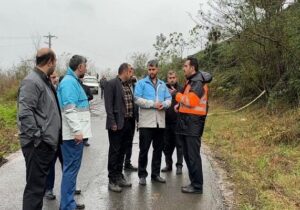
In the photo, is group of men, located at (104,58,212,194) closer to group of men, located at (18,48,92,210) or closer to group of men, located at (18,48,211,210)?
group of men, located at (18,48,211,210)

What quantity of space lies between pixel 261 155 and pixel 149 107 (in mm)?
3441

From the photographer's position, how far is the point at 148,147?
305 inches

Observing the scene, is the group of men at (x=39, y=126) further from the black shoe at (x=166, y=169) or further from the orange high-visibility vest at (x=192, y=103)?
the black shoe at (x=166, y=169)

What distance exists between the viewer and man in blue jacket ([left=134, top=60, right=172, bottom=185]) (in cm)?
767

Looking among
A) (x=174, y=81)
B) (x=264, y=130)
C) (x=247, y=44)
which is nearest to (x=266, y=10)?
(x=247, y=44)

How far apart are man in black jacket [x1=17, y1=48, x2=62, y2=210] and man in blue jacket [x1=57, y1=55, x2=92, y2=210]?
58 centimetres

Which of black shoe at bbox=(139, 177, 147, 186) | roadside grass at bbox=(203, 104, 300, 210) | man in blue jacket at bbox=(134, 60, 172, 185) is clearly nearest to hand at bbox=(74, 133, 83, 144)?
man in blue jacket at bbox=(134, 60, 172, 185)

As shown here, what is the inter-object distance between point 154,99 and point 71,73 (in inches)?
75.6

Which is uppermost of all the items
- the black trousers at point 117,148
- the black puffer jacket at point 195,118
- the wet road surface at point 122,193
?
the black puffer jacket at point 195,118

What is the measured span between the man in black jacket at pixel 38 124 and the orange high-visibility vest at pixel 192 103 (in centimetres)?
254

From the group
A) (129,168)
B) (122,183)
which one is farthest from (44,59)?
(129,168)

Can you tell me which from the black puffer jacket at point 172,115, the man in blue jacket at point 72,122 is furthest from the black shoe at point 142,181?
the man in blue jacket at point 72,122

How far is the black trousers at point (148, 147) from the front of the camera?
25.3ft

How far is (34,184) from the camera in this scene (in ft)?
17.2
